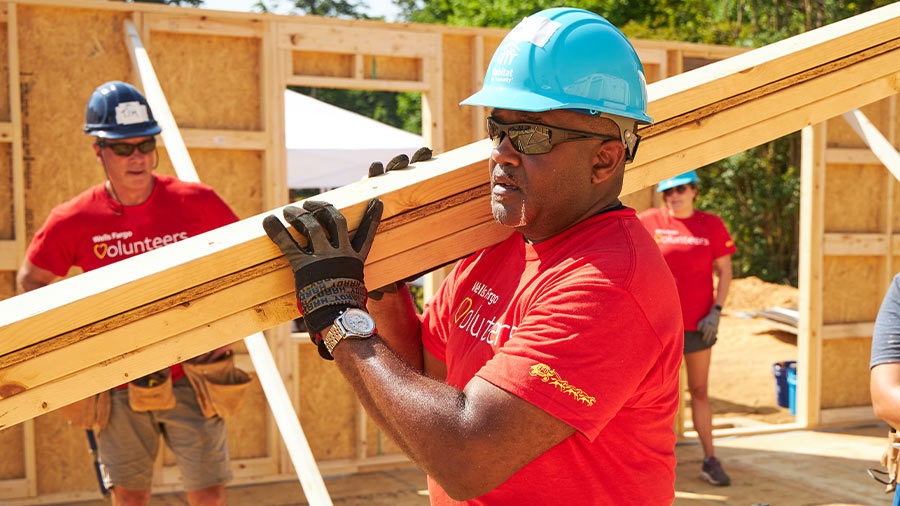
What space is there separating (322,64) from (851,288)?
4.96 metres

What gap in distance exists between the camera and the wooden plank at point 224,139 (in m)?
5.62

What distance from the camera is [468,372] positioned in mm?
1842

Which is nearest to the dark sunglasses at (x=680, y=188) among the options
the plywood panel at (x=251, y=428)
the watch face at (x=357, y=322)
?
the plywood panel at (x=251, y=428)

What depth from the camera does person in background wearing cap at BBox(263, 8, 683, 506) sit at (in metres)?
1.53

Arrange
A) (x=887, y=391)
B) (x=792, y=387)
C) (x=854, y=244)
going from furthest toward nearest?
(x=792, y=387), (x=854, y=244), (x=887, y=391)

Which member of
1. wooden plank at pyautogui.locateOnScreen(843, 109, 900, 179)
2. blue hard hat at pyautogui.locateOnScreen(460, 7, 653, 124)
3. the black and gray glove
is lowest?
the black and gray glove

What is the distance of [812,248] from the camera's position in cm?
732

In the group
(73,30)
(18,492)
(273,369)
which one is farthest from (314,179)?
(273,369)

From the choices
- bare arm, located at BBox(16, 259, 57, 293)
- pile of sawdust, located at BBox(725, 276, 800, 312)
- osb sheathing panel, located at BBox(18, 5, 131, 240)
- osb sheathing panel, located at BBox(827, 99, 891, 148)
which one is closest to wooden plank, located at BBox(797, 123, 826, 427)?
osb sheathing panel, located at BBox(827, 99, 891, 148)

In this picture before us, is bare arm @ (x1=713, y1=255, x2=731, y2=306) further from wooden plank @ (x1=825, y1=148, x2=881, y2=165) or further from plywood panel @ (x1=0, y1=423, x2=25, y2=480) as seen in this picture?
plywood panel @ (x1=0, y1=423, x2=25, y2=480)

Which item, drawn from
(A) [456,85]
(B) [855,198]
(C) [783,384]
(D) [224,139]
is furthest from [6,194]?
(C) [783,384]

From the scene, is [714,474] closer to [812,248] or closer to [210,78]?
[812,248]

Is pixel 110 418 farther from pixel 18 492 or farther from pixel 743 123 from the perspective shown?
pixel 743 123

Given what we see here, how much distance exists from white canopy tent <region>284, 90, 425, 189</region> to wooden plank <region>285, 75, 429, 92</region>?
357cm
